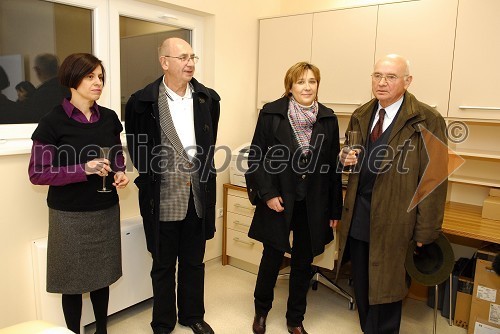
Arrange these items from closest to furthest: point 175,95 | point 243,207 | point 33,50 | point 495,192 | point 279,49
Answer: point 175,95, point 33,50, point 495,192, point 243,207, point 279,49

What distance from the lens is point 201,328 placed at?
236 cm

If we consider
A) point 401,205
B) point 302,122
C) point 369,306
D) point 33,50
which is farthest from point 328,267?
point 33,50

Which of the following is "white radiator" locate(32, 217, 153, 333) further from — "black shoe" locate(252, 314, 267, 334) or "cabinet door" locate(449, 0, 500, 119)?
"cabinet door" locate(449, 0, 500, 119)

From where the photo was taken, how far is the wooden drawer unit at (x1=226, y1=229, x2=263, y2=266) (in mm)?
3121

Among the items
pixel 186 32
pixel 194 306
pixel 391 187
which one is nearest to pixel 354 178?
pixel 391 187

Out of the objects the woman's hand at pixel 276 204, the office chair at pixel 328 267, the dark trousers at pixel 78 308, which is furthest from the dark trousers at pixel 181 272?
the office chair at pixel 328 267

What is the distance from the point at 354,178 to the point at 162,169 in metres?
1.00

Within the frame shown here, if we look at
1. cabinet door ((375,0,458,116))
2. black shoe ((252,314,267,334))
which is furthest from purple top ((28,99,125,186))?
cabinet door ((375,0,458,116))

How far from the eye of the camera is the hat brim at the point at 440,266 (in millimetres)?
2010

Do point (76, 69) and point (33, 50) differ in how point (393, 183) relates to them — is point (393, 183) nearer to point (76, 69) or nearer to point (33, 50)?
point (76, 69)

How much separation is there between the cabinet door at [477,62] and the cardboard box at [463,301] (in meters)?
1.04

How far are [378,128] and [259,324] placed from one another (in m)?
1.34

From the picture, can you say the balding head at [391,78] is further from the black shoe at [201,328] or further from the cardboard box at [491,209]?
the black shoe at [201,328]

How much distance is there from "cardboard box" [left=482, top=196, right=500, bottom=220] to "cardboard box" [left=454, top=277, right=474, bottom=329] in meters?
0.42
